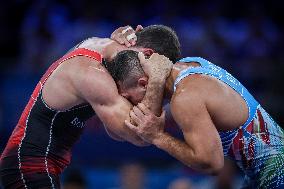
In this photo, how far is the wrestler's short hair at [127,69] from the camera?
5516mm

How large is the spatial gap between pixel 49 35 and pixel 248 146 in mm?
5404

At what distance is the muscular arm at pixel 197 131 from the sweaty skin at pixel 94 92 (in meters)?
0.39

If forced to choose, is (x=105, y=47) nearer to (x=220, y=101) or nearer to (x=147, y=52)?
(x=147, y=52)

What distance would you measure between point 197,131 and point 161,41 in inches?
38.4

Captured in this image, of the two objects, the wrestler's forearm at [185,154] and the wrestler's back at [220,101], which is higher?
the wrestler's back at [220,101]

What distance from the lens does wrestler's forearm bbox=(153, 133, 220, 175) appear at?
5.17 m

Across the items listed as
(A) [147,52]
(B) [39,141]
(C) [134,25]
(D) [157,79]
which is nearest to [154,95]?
(D) [157,79]

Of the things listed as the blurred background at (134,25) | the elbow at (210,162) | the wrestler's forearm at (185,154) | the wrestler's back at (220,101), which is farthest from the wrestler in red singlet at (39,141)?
the blurred background at (134,25)

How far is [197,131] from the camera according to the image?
16.7 ft

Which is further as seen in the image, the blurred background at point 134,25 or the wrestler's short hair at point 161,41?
the blurred background at point 134,25

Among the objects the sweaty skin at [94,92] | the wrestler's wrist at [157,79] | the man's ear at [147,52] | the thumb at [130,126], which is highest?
the man's ear at [147,52]

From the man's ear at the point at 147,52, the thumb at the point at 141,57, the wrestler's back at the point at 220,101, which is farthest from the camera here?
the man's ear at the point at 147,52

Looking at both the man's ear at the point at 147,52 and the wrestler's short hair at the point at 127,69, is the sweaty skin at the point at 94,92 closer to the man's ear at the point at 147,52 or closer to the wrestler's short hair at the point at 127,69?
the wrestler's short hair at the point at 127,69

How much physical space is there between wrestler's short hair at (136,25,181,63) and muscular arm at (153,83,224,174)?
25.8 inches
